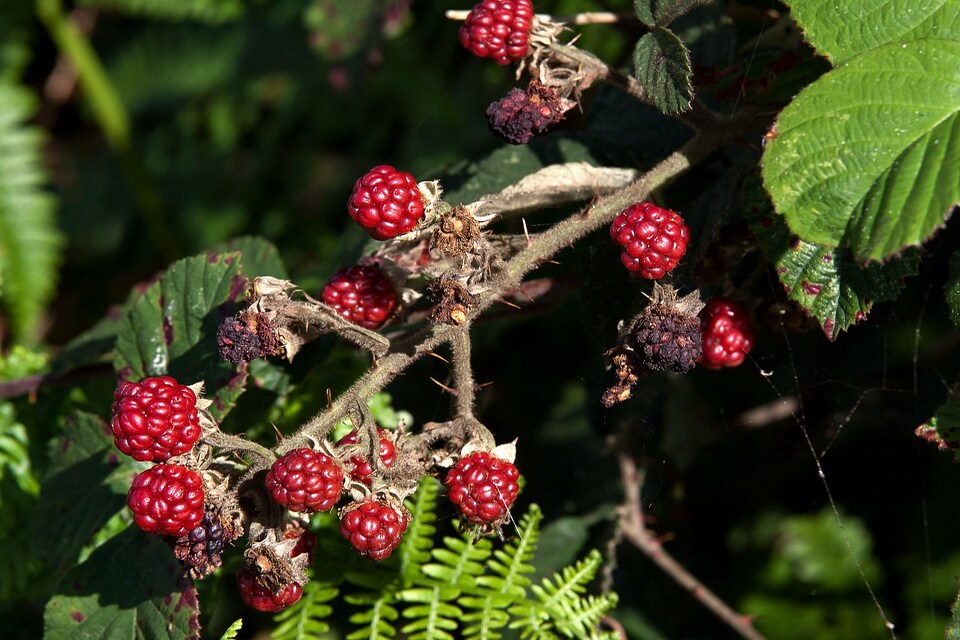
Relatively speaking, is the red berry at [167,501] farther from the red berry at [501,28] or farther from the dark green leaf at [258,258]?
the red berry at [501,28]

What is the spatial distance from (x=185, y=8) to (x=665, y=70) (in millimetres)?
2786

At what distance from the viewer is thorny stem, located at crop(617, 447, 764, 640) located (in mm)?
2045

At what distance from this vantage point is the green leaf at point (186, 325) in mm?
1680

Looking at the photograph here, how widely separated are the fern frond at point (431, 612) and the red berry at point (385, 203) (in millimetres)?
791

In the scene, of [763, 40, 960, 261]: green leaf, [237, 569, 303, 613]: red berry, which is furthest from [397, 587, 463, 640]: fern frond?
[763, 40, 960, 261]: green leaf

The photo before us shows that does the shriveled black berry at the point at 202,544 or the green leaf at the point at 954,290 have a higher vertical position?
the green leaf at the point at 954,290

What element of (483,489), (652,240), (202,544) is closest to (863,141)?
(652,240)

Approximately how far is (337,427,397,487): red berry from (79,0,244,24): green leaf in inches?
107

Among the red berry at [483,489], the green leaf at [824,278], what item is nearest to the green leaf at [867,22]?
the green leaf at [824,278]

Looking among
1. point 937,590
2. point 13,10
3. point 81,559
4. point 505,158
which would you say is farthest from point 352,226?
point 13,10

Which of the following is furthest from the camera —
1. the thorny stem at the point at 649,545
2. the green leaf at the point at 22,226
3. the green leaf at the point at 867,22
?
the green leaf at the point at 22,226

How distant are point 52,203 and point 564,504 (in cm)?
280

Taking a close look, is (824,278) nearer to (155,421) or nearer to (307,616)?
(155,421)

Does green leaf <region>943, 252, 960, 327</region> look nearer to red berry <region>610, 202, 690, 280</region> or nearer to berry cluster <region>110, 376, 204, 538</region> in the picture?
red berry <region>610, 202, 690, 280</region>
